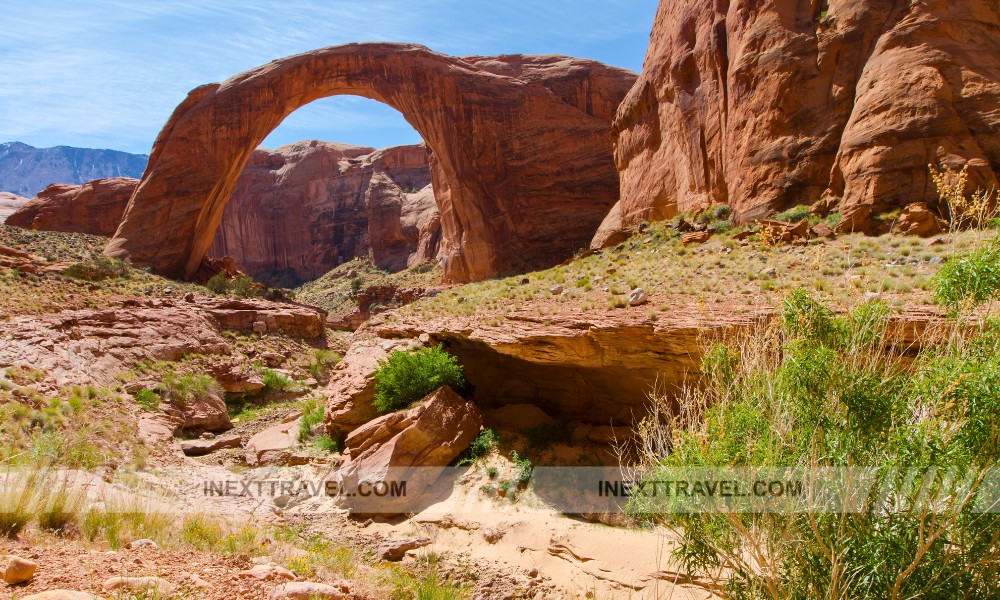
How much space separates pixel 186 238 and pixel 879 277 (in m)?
31.7

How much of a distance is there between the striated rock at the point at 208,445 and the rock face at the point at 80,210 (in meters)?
28.1

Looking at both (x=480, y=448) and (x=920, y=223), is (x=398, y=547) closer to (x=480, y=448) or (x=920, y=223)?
(x=480, y=448)

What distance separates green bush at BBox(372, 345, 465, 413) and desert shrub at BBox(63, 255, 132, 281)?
685 inches

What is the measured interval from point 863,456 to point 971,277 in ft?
5.60

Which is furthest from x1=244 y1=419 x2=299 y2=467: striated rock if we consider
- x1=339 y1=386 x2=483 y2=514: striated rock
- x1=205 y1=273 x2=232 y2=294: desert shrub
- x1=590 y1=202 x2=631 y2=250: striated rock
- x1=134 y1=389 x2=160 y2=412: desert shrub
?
x1=205 y1=273 x2=232 y2=294: desert shrub

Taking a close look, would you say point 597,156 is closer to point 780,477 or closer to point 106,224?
point 780,477

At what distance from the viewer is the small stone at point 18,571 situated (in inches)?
160

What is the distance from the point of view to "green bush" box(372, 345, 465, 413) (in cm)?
1291

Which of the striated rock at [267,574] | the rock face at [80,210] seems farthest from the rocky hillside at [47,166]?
the striated rock at [267,574]

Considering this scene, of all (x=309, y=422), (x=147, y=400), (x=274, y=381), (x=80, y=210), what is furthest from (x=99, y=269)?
(x=80, y=210)

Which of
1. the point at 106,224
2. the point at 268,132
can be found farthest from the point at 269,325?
the point at 106,224

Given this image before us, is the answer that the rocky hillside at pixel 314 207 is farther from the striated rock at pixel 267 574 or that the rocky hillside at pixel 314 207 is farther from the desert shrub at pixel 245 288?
the striated rock at pixel 267 574

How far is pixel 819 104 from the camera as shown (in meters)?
14.2

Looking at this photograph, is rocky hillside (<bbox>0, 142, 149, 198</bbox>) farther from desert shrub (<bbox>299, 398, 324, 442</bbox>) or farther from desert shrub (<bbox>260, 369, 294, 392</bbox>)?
desert shrub (<bbox>299, 398, 324, 442</bbox>)
